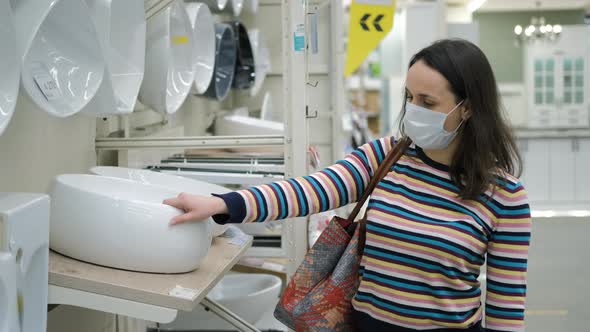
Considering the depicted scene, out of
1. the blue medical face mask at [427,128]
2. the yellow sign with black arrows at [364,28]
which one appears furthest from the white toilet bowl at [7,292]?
the yellow sign with black arrows at [364,28]

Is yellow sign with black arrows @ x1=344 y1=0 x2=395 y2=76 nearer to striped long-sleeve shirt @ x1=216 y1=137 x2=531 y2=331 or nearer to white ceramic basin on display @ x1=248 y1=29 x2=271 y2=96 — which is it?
Answer: white ceramic basin on display @ x1=248 y1=29 x2=271 y2=96

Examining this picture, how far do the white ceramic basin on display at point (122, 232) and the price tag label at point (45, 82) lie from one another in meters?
0.21

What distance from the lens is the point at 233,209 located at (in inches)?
61.8

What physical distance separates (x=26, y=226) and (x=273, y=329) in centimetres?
198

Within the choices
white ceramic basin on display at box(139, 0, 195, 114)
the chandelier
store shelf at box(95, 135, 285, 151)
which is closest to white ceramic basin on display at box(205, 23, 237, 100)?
white ceramic basin on display at box(139, 0, 195, 114)

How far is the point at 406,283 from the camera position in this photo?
1545 mm

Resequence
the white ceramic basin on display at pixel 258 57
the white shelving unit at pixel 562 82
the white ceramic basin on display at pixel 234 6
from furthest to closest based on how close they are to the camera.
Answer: the white ceramic basin on display at pixel 258 57, the white shelving unit at pixel 562 82, the white ceramic basin on display at pixel 234 6

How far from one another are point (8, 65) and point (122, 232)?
1.38 ft

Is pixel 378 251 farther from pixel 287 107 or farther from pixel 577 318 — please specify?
pixel 577 318

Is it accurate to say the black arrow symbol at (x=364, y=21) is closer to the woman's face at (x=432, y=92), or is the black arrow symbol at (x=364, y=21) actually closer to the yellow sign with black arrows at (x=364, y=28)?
the yellow sign with black arrows at (x=364, y=28)

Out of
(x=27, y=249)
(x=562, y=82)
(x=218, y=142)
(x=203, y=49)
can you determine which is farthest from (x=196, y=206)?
(x=562, y=82)

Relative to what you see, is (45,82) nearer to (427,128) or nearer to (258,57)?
(427,128)

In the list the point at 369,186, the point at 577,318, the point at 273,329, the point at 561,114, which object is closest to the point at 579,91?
the point at 561,114

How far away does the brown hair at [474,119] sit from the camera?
1.52 m
